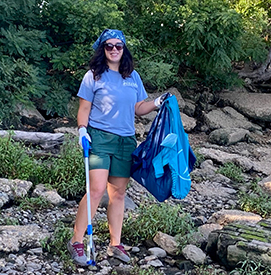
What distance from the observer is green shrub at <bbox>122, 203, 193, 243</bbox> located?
4480 mm

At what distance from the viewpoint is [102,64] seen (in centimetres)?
371

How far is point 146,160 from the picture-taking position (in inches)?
147

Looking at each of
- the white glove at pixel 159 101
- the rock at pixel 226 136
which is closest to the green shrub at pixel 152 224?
the white glove at pixel 159 101

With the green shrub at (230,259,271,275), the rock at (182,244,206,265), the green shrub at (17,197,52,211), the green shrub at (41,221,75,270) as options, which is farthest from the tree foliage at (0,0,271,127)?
the green shrub at (230,259,271,275)

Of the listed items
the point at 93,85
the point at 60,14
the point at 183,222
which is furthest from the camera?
the point at 60,14

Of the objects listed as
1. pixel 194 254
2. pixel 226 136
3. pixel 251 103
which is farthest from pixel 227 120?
pixel 194 254

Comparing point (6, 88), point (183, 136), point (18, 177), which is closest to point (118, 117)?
point (183, 136)

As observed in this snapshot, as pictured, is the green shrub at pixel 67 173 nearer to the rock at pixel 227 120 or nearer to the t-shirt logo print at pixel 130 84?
the t-shirt logo print at pixel 130 84

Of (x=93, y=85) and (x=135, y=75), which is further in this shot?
(x=135, y=75)

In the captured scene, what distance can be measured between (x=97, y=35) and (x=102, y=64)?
16.3ft

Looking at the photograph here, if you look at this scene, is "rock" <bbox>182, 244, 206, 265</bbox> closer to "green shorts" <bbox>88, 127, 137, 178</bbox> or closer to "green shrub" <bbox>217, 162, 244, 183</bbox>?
"green shorts" <bbox>88, 127, 137, 178</bbox>

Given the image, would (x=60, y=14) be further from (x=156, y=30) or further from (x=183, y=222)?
(x=183, y=222)

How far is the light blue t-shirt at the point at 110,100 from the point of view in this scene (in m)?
3.64

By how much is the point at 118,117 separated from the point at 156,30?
6.95 meters
